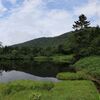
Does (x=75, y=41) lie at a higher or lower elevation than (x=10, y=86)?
higher

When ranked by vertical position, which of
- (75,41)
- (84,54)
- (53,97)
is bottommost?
(53,97)

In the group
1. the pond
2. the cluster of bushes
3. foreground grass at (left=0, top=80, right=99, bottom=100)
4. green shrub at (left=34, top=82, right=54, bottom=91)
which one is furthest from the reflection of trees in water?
foreground grass at (left=0, top=80, right=99, bottom=100)

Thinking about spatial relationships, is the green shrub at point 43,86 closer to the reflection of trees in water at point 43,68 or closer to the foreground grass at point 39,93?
the foreground grass at point 39,93

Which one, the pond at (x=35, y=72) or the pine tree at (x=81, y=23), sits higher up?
the pine tree at (x=81, y=23)

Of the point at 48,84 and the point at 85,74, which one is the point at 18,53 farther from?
the point at 48,84

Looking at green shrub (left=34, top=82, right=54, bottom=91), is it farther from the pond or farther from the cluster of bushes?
the pond

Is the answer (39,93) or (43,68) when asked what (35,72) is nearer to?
(43,68)

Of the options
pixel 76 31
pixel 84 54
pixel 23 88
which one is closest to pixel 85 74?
pixel 23 88

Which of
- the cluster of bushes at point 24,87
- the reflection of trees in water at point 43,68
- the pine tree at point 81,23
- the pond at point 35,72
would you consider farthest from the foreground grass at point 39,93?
the pine tree at point 81,23

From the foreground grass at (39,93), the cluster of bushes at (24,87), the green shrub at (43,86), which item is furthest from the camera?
the green shrub at (43,86)

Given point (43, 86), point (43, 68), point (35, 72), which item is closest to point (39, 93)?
point (43, 86)

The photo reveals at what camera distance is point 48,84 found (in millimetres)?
42375

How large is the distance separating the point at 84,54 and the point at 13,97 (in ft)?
260

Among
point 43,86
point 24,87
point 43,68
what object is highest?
point 43,68
